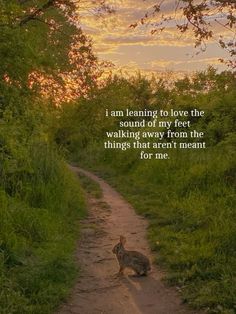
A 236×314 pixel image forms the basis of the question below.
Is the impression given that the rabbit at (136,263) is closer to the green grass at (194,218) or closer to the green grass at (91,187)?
the green grass at (194,218)

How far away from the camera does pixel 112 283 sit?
7941mm

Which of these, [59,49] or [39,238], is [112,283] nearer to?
[39,238]

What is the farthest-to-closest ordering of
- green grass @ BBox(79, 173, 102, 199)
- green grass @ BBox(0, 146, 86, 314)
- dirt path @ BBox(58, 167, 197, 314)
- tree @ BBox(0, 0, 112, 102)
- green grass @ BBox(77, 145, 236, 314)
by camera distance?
1. green grass @ BBox(79, 173, 102, 199)
2. tree @ BBox(0, 0, 112, 102)
3. green grass @ BBox(77, 145, 236, 314)
4. dirt path @ BBox(58, 167, 197, 314)
5. green grass @ BBox(0, 146, 86, 314)

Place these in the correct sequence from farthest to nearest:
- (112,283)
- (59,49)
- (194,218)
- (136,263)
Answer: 1. (59,49)
2. (194,218)
3. (136,263)
4. (112,283)

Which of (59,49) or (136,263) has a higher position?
(59,49)

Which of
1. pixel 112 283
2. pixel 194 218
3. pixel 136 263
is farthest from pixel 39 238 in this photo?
pixel 194 218

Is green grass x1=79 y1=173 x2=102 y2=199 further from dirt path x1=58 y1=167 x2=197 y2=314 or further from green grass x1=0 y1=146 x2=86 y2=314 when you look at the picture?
dirt path x1=58 y1=167 x2=197 y2=314

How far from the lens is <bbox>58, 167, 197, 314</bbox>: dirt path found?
273 inches

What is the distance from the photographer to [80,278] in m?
8.02

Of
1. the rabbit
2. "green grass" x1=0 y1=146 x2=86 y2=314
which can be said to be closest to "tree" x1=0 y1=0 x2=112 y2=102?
"green grass" x1=0 y1=146 x2=86 y2=314

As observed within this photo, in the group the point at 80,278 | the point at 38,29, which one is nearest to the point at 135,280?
the point at 80,278

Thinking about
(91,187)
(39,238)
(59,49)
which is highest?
(59,49)

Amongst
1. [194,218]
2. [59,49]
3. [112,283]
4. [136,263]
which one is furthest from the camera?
[59,49]

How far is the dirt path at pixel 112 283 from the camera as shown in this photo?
22.8 ft
